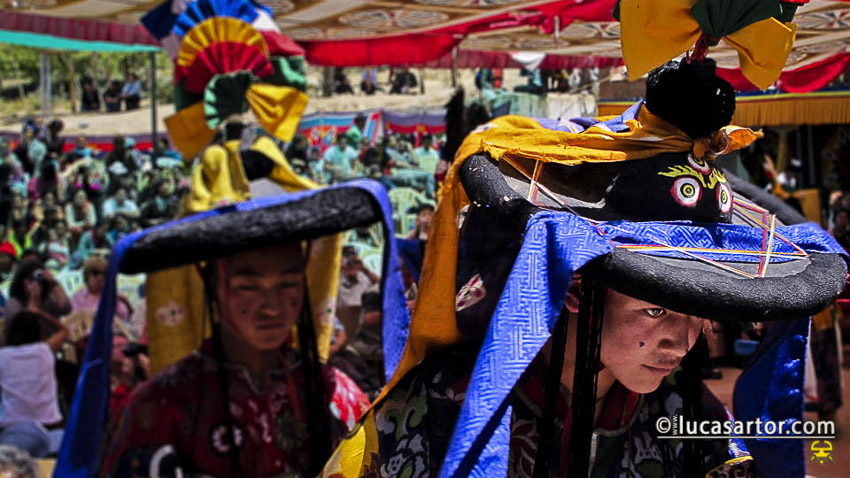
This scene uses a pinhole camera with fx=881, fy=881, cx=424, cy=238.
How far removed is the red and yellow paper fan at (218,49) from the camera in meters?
3.32

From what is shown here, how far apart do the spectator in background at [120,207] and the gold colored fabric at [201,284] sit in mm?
9317

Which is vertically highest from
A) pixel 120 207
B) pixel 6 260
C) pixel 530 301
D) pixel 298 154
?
pixel 530 301

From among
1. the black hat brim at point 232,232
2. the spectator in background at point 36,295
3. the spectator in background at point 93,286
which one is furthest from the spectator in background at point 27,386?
the black hat brim at point 232,232

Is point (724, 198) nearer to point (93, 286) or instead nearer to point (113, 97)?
point (93, 286)

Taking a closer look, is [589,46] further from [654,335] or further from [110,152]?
[110,152]

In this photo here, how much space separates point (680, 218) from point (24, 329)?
491 cm

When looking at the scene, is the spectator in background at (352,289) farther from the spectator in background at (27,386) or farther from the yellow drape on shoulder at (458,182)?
the yellow drape on shoulder at (458,182)

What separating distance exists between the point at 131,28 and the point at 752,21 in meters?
5.17

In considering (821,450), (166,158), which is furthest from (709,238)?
(166,158)

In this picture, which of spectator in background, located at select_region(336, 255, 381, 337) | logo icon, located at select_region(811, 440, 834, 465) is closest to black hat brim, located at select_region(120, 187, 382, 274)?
logo icon, located at select_region(811, 440, 834, 465)

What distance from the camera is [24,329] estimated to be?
546 centimetres

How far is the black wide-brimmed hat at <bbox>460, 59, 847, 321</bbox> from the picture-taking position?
137 cm

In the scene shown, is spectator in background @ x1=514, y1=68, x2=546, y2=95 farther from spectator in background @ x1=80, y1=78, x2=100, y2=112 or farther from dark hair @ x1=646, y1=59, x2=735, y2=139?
spectator in background @ x1=80, y1=78, x2=100, y2=112

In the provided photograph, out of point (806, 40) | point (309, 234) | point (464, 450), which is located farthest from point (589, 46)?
point (464, 450)
